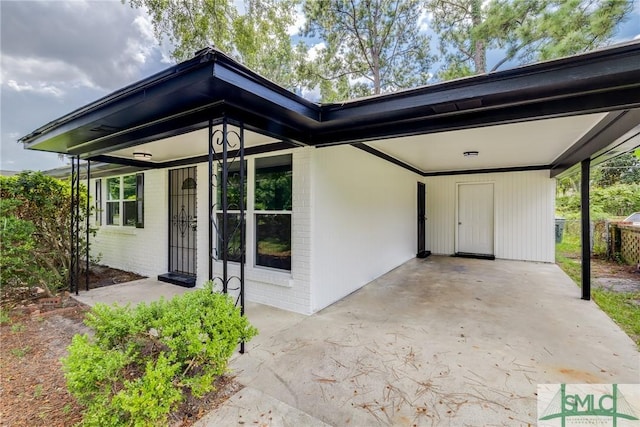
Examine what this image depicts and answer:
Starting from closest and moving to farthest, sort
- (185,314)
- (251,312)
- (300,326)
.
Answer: (185,314) → (300,326) → (251,312)

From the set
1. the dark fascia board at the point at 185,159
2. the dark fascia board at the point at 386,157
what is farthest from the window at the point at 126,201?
the dark fascia board at the point at 386,157

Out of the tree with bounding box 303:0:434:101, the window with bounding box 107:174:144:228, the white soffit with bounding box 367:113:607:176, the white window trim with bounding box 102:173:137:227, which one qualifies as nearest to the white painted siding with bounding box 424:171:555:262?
the white soffit with bounding box 367:113:607:176

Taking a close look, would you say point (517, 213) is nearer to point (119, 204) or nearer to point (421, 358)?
point (421, 358)

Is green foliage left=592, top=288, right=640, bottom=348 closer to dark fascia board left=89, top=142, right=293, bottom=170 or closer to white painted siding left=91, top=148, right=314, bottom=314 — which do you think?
white painted siding left=91, top=148, right=314, bottom=314

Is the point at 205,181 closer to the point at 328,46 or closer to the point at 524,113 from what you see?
the point at 524,113

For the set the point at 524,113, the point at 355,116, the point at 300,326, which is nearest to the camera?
the point at 524,113

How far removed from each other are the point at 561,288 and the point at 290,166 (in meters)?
5.01

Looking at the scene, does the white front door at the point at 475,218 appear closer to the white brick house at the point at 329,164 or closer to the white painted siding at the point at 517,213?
the white brick house at the point at 329,164

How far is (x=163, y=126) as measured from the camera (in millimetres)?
3189

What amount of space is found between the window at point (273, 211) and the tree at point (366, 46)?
27.5 ft

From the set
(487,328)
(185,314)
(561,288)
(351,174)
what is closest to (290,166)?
(351,174)

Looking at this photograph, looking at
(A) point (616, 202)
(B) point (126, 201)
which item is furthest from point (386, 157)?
(A) point (616, 202)

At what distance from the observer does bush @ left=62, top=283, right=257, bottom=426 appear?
1.66m

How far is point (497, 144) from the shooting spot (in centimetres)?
471
